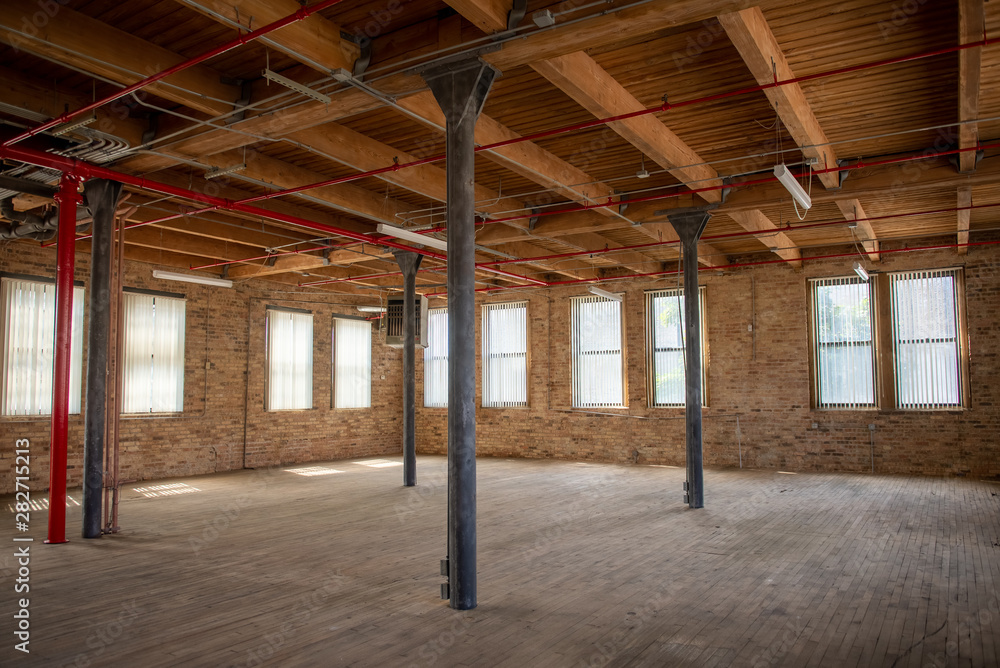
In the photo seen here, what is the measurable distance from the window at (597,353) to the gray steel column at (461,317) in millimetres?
10834

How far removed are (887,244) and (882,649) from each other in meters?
11.0

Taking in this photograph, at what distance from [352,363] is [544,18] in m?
13.7

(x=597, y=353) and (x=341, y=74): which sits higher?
(x=341, y=74)

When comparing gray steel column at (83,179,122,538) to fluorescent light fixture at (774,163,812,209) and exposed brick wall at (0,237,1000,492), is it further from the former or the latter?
fluorescent light fixture at (774,163,812,209)

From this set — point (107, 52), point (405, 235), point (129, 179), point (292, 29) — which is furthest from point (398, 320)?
point (292, 29)

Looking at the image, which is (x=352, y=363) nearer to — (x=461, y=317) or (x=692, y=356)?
(x=692, y=356)

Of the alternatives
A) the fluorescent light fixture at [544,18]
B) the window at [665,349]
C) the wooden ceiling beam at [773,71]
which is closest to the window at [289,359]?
the window at [665,349]

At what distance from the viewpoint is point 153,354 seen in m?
13.1

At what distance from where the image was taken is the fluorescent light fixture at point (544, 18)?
4.61 m

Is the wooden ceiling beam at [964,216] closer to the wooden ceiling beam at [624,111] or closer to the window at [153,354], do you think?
the wooden ceiling beam at [624,111]

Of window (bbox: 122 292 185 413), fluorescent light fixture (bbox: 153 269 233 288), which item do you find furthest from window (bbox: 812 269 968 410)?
window (bbox: 122 292 185 413)

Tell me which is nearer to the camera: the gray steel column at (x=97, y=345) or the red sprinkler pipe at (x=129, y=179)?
the red sprinkler pipe at (x=129, y=179)

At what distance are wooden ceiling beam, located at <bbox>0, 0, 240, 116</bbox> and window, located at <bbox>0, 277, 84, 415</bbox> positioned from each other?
6634 mm

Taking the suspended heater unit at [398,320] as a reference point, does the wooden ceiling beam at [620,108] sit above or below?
above
